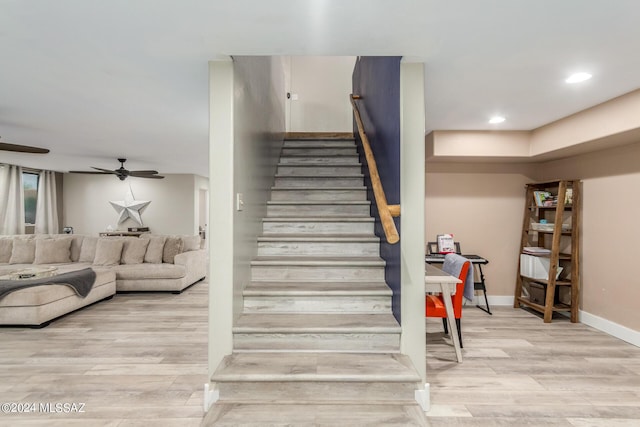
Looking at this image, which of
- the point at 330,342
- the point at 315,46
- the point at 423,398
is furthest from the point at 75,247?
the point at 423,398

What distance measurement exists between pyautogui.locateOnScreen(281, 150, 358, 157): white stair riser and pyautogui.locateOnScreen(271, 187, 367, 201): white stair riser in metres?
0.86

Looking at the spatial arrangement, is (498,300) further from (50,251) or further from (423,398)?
(50,251)

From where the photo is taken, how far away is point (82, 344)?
3.15 m

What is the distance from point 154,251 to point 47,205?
4.29m

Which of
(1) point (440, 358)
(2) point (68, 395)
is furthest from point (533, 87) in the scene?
(2) point (68, 395)

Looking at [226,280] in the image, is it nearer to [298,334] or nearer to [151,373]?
[298,334]

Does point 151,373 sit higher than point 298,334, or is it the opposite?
point 298,334

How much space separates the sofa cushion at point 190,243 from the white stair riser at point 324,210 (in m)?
2.78

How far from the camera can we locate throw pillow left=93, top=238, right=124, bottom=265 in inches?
208

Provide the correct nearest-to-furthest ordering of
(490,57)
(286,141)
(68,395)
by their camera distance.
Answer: (490,57) → (68,395) → (286,141)

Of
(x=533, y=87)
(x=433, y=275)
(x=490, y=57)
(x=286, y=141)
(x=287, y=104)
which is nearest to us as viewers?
(x=490, y=57)

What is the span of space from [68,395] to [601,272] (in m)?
4.95

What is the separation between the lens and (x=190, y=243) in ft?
A: 19.0

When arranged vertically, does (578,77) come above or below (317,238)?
above
